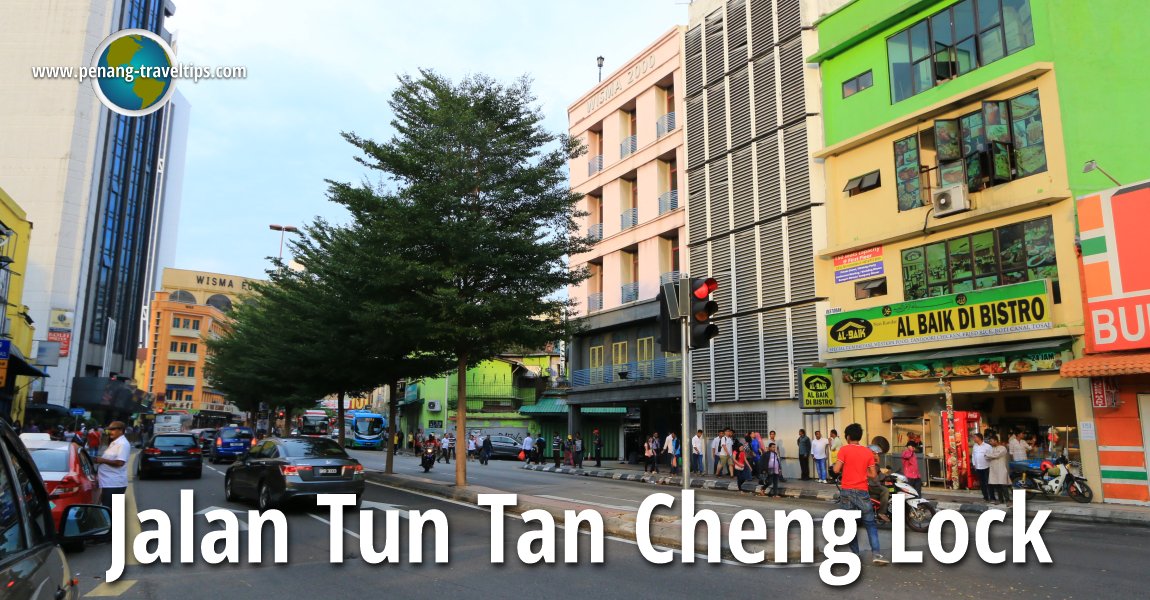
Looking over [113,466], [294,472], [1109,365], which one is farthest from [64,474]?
[1109,365]

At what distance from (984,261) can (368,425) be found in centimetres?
4487

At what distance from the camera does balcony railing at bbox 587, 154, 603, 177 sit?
1508 inches

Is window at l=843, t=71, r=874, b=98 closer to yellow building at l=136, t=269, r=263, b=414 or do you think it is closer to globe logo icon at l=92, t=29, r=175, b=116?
globe logo icon at l=92, t=29, r=175, b=116

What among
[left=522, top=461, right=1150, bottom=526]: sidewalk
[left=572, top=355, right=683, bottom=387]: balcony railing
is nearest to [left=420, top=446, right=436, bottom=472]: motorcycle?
[left=522, top=461, right=1150, bottom=526]: sidewalk

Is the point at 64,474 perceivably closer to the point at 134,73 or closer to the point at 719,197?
the point at 719,197

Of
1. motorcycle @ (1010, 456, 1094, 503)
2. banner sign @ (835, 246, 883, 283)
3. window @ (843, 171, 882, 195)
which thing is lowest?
motorcycle @ (1010, 456, 1094, 503)

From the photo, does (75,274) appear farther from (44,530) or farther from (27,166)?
(44,530)

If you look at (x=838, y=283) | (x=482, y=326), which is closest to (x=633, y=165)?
(x=838, y=283)

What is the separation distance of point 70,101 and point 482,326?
172ft

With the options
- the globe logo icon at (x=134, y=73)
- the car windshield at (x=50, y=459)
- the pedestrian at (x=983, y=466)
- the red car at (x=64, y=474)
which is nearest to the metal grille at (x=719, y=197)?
the pedestrian at (x=983, y=466)

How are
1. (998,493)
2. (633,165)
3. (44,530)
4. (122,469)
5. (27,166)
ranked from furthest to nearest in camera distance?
(27,166) < (633,165) < (998,493) < (122,469) < (44,530)

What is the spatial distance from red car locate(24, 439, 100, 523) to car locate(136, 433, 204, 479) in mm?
12736

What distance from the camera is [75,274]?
55.7 meters

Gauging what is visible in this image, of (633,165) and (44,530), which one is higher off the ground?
(633,165)
